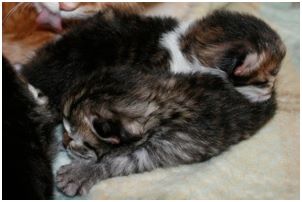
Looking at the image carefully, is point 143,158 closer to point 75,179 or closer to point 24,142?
point 75,179

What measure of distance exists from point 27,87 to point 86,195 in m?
0.36

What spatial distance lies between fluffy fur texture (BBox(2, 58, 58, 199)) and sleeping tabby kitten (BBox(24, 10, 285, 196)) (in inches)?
3.2

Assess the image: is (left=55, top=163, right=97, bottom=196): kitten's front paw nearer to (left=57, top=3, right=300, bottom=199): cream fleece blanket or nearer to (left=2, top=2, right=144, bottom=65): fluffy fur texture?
(left=57, top=3, right=300, bottom=199): cream fleece blanket

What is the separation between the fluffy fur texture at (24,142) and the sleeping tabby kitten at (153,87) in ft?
0.27

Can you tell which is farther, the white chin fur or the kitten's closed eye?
the white chin fur

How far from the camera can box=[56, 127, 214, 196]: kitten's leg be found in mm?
1534

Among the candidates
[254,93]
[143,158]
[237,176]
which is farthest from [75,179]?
[254,93]

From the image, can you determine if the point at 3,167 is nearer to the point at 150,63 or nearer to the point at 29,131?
the point at 29,131

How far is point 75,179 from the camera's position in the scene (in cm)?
153

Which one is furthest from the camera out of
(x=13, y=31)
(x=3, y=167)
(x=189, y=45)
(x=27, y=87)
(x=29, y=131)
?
(x=13, y=31)

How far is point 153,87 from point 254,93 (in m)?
0.35

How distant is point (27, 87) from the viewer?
1518mm

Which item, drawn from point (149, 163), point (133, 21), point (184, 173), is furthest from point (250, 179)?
point (133, 21)

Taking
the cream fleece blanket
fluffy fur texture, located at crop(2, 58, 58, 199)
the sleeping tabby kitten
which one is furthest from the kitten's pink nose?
the cream fleece blanket
